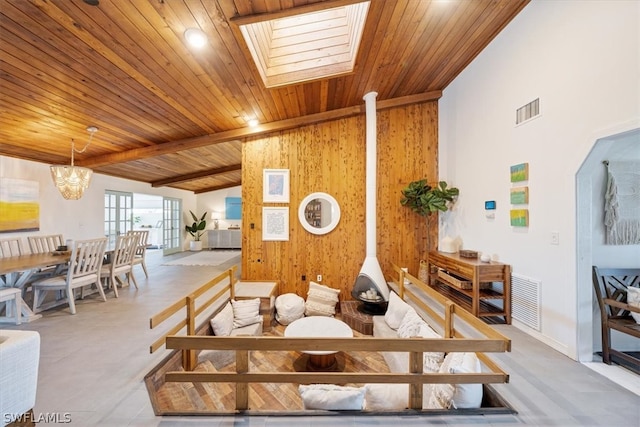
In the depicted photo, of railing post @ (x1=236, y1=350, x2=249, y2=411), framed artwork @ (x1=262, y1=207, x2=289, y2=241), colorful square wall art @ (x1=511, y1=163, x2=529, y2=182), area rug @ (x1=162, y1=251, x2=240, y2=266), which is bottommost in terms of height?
area rug @ (x1=162, y1=251, x2=240, y2=266)

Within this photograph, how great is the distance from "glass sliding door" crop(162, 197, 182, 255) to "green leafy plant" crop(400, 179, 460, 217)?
25.4 feet

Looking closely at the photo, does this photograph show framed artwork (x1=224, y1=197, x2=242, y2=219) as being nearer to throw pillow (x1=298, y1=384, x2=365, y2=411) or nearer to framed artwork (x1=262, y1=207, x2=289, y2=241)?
framed artwork (x1=262, y1=207, x2=289, y2=241)

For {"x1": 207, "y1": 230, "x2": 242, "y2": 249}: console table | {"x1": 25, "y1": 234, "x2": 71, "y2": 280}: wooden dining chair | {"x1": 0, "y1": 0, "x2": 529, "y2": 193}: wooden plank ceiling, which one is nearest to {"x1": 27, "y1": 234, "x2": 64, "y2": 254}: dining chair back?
{"x1": 25, "y1": 234, "x2": 71, "y2": 280}: wooden dining chair

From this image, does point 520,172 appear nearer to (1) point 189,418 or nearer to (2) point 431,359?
(2) point 431,359

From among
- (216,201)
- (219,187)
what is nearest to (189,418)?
(219,187)

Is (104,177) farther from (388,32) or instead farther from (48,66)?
(388,32)

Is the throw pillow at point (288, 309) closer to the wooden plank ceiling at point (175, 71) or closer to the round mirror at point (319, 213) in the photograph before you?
the round mirror at point (319, 213)

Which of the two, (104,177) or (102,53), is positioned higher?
(102,53)

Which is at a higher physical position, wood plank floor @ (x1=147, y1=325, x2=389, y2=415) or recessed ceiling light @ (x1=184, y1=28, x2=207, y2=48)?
recessed ceiling light @ (x1=184, y1=28, x2=207, y2=48)

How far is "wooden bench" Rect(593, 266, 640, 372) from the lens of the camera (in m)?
2.03

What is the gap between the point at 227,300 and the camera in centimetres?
373

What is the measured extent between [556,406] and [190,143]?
17.6ft

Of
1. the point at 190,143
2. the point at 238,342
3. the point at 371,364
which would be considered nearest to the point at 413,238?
the point at 371,364

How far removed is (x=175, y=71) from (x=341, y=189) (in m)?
2.95
